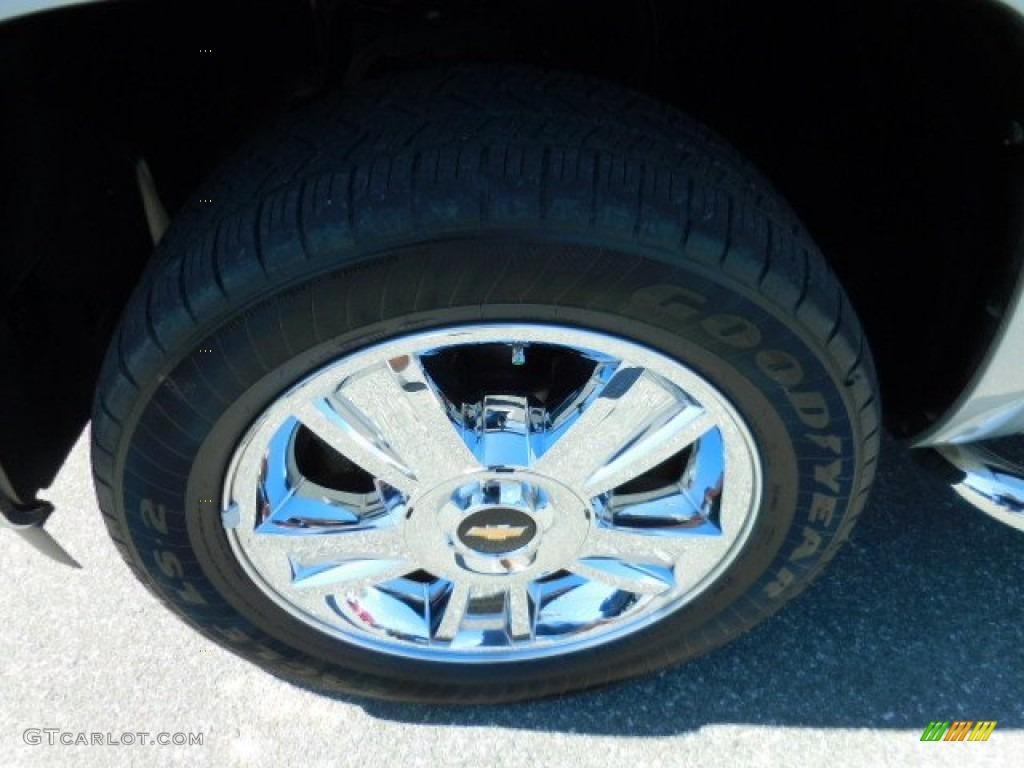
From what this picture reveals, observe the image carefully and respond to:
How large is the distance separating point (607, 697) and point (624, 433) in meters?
0.62

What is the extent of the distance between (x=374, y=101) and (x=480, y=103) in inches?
6.2

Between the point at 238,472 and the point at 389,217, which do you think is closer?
the point at 389,217

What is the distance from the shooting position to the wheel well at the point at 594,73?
1.36 meters

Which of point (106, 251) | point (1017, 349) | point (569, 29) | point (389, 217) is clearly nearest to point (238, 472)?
point (389, 217)

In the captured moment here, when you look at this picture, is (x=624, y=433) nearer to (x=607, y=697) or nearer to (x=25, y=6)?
(x=607, y=697)

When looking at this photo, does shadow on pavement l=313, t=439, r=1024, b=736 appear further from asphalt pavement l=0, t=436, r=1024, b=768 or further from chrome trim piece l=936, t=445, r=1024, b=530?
chrome trim piece l=936, t=445, r=1024, b=530

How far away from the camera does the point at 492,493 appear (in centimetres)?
147

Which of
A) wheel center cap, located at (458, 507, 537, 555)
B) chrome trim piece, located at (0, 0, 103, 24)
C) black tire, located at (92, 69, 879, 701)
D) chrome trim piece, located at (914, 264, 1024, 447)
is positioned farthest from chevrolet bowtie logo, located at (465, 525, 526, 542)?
chrome trim piece, located at (0, 0, 103, 24)

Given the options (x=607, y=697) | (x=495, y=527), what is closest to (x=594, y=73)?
(x=495, y=527)

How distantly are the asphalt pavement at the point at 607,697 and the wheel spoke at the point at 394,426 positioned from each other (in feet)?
1.93

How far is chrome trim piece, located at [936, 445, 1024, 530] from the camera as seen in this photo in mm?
1576

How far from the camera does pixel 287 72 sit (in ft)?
5.49

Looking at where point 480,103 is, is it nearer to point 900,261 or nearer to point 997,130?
point 997,130

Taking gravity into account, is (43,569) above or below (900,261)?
below
